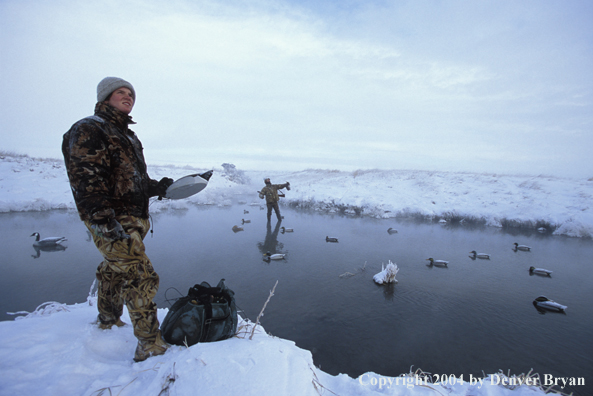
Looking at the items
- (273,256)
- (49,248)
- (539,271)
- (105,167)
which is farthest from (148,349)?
(539,271)

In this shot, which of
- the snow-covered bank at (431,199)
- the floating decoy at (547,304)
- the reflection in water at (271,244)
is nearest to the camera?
the floating decoy at (547,304)

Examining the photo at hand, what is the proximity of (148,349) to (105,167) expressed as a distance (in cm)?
157

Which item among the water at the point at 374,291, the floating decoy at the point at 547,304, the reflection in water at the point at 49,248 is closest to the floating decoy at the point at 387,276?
the water at the point at 374,291

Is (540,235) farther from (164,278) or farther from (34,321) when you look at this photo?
(34,321)

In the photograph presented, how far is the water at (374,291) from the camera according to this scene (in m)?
3.53

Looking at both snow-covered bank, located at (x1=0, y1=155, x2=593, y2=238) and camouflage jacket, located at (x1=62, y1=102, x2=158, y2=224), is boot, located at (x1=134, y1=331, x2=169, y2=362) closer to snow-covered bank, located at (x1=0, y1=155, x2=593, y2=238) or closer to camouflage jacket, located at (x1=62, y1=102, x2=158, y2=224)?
camouflage jacket, located at (x1=62, y1=102, x2=158, y2=224)

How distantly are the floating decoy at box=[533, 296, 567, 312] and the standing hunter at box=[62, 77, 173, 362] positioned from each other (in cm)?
662

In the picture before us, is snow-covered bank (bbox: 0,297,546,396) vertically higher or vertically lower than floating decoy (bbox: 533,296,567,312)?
higher

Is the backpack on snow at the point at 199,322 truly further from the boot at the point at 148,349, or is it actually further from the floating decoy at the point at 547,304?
the floating decoy at the point at 547,304

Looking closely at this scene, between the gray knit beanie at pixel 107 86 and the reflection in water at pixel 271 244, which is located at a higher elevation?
the gray knit beanie at pixel 107 86

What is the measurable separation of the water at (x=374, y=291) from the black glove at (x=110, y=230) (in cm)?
268

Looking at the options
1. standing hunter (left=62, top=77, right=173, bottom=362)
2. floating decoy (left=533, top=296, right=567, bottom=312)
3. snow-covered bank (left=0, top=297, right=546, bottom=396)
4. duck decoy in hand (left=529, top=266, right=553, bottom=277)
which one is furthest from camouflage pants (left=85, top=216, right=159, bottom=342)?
duck decoy in hand (left=529, top=266, right=553, bottom=277)

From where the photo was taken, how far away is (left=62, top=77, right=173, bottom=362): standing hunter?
1959 millimetres

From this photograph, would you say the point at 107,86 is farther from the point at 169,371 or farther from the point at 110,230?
the point at 169,371
